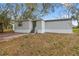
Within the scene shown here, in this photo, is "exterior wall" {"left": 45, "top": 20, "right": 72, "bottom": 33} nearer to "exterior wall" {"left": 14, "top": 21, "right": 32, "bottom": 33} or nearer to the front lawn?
the front lawn

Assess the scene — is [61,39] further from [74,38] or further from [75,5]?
[75,5]

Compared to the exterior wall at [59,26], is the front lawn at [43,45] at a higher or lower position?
lower

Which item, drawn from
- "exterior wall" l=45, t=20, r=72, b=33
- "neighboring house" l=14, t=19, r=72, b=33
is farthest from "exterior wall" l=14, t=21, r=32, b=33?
"exterior wall" l=45, t=20, r=72, b=33

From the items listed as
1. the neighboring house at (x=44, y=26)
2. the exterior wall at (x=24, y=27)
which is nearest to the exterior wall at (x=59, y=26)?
the neighboring house at (x=44, y=26)

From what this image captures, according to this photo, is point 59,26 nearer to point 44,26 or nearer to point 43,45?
point 44,26

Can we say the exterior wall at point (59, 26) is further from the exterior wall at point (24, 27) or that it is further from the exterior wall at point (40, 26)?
the exterior wall at point (24, 27)

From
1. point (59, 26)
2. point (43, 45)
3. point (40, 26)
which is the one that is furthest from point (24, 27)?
point (59, 26)

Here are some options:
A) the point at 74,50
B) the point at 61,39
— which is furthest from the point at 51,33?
the point at 74,50
